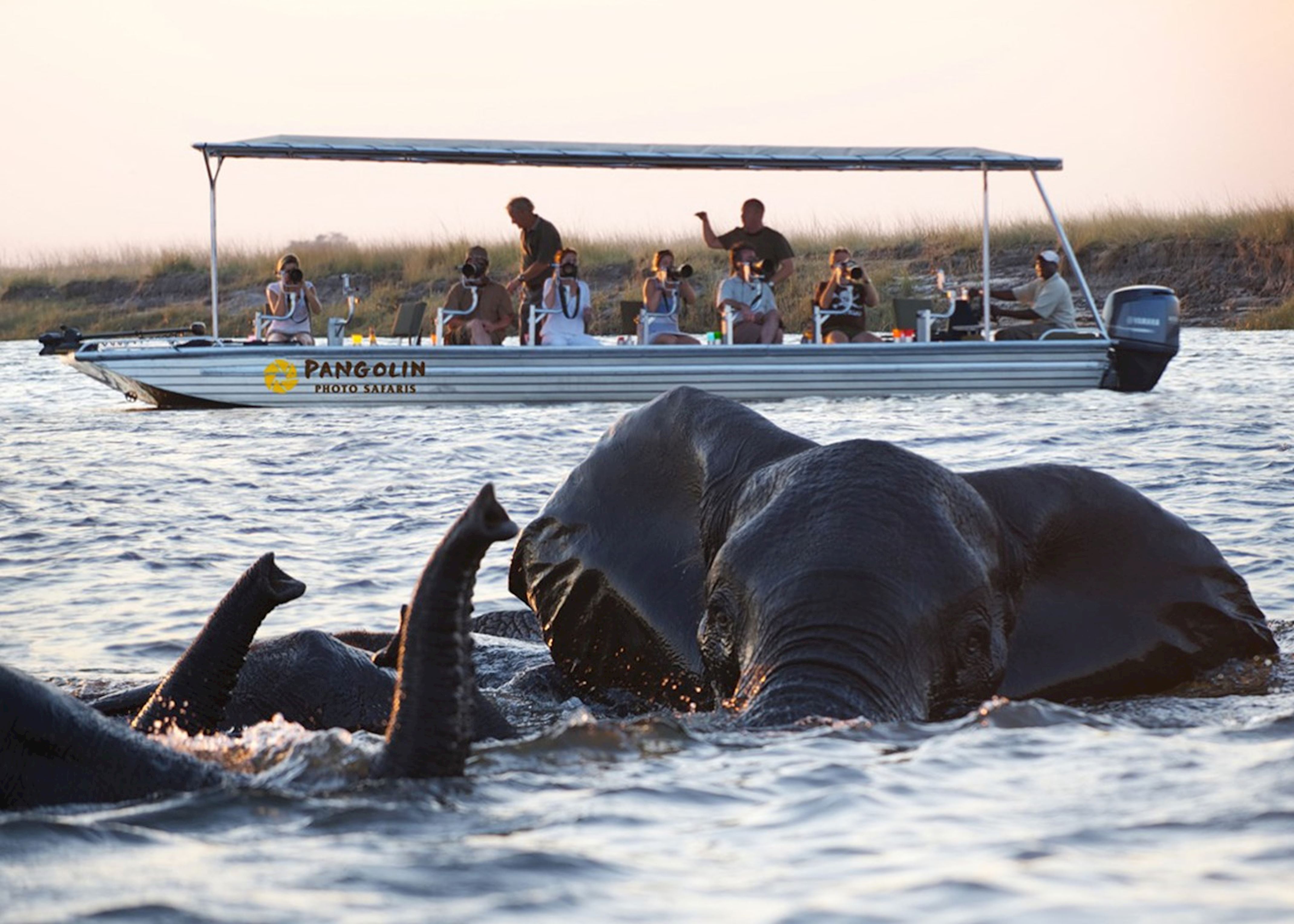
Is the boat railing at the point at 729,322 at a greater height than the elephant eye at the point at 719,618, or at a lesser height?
greater

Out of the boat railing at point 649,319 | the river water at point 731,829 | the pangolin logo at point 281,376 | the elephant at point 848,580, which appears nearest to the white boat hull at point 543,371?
the pangolin logo at point 281,376

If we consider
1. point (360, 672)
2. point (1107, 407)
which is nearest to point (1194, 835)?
point (360, 672)

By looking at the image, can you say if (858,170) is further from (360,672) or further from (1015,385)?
(360,672)

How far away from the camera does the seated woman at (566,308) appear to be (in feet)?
62.2

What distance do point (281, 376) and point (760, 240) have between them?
5.28 m

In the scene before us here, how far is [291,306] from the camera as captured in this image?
65.6ft

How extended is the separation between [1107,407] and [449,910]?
53.3 ft

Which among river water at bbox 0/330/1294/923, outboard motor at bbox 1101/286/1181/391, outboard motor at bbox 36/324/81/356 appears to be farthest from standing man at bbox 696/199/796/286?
river water at bbox 0/330/1294/923

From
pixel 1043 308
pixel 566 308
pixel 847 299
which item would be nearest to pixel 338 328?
pixel 566 308

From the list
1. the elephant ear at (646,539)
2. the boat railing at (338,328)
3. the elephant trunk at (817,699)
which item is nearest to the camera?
the elephant trunk at (817,699)

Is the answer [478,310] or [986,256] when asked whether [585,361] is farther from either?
[986,256]

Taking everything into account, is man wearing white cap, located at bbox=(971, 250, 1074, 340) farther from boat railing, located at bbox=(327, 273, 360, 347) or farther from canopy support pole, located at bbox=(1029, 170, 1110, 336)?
boat railing, located at bbox=(327, 273, 360, 347)

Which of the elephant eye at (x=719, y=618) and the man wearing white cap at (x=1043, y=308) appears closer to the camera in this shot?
the elephant eye at (x=719, y=618)

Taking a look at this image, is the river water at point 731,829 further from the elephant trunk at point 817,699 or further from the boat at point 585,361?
the boat at point 585,361
